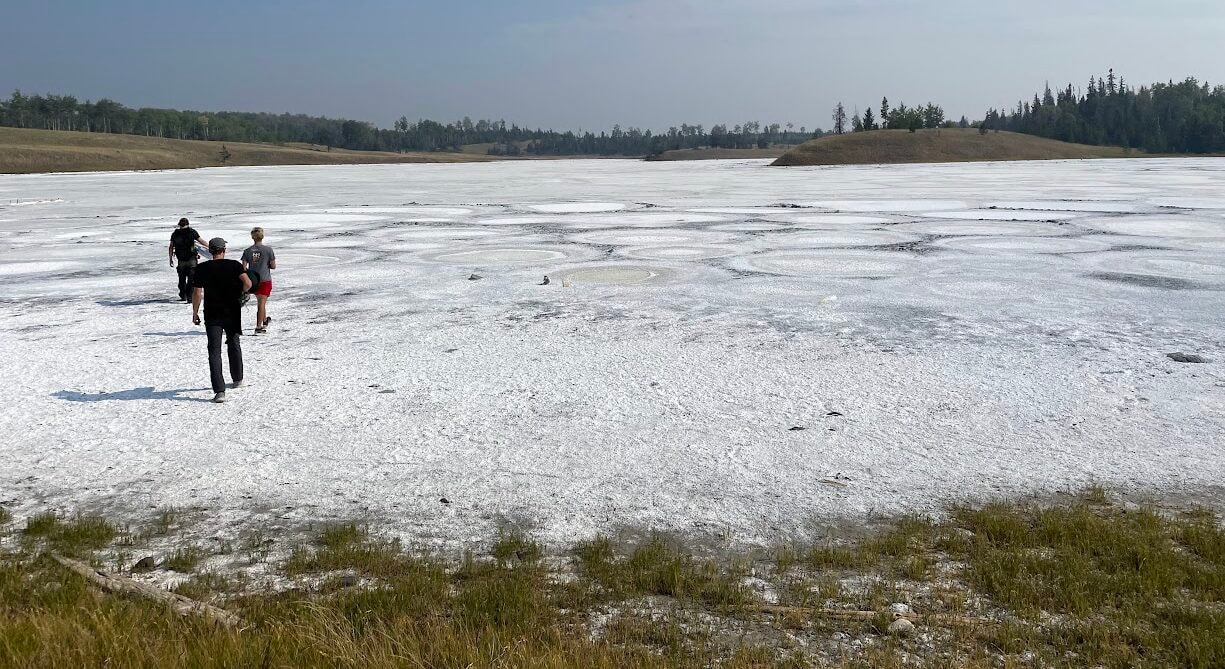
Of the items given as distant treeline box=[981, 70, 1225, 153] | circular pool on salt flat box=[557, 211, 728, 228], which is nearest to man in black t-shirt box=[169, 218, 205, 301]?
circular pool on salt flat box=[557, 211, 728, 228]

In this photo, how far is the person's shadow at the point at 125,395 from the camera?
10.3 meters

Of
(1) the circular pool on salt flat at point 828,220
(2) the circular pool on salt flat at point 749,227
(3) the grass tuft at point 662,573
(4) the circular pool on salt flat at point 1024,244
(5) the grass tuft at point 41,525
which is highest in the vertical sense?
(1) the circular pool on salt flat at point 828,220

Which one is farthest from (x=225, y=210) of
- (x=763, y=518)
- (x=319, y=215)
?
(x=763, y=518)

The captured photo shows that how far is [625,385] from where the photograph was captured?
10.6 m

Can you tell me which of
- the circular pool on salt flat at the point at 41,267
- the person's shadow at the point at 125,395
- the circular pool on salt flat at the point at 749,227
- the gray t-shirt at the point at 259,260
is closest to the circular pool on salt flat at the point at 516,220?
the circular pool on salt flat at the point at 749,227

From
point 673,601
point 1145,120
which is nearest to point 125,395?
point 673,601

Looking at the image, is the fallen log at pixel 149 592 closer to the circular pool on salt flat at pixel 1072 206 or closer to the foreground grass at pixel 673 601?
the foreground grass at pixel 673 601

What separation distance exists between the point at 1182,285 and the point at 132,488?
16.3 m

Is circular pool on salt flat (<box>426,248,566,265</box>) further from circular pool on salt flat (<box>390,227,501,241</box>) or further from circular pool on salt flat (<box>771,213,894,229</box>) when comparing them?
circular pool on salt flat (<box>771,213,894,229</box>)

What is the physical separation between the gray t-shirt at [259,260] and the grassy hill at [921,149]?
100 m

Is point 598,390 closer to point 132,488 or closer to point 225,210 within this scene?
point 132,488

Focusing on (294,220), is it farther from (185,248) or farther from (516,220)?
(185,248)

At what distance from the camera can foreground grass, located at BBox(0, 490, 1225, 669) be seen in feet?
16.1

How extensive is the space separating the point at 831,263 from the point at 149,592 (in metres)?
16.4
